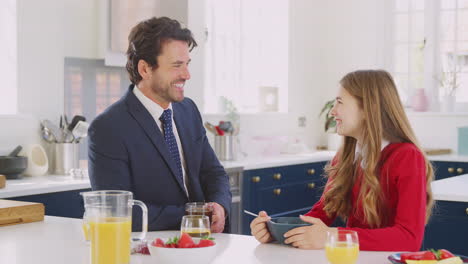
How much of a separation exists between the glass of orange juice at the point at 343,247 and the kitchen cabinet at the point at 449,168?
4.17m

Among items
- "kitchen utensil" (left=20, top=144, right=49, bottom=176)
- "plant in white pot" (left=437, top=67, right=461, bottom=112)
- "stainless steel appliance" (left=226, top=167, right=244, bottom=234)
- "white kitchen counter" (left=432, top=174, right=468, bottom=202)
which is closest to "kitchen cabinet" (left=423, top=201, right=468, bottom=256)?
"white kitchen counter" (left=432, top=174, right=468, bottom=202)

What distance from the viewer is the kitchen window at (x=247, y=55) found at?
223 inches

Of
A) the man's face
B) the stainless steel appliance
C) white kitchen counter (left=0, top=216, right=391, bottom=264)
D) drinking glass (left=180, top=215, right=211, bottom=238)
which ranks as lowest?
the stainless steel appliance

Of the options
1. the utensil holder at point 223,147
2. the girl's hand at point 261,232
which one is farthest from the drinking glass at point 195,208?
the utensil holder at point 223,147

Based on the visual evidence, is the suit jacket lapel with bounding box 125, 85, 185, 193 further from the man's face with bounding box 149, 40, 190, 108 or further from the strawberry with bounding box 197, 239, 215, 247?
the strawberry with bounding box 197, 239, 215, 247

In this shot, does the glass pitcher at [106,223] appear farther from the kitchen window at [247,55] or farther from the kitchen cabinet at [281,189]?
the kitchen window at [247,55]

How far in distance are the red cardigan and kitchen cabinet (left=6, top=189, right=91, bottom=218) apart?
170 centimetres

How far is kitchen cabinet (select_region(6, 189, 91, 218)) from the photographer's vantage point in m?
3.46

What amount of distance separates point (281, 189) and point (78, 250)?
3361 mm

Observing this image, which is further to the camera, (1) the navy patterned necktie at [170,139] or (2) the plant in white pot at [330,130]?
(2) the plant in white pot at [330,130]

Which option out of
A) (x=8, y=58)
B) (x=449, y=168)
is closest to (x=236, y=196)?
(x=8, y=58)

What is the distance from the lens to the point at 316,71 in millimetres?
6781

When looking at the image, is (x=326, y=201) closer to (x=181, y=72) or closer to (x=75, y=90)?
(x=181, y=72)

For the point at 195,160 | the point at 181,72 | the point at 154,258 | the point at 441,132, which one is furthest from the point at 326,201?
the point at 441,132
